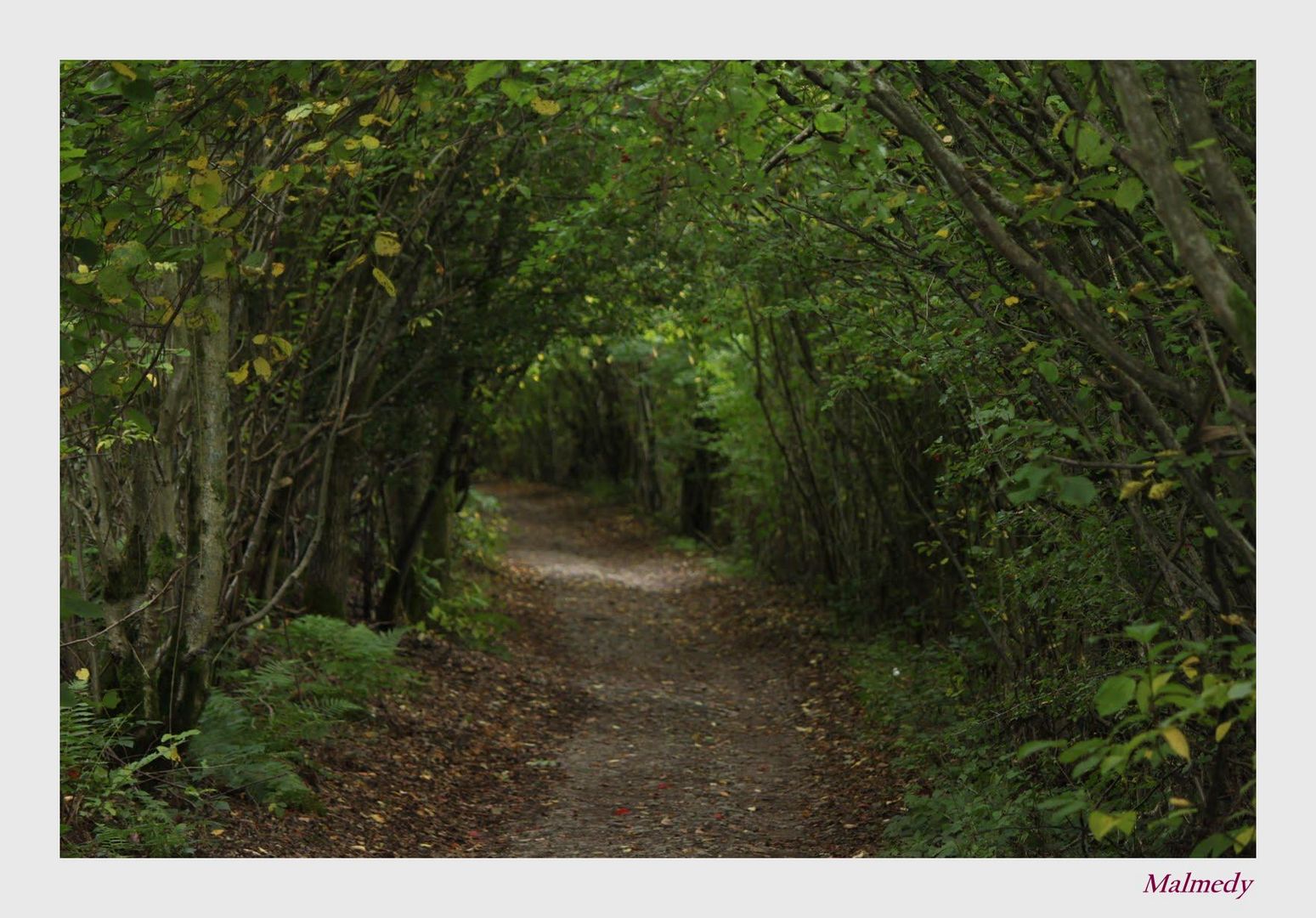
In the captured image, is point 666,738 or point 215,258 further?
point 666,738

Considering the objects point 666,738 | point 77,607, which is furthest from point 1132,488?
point 666,738

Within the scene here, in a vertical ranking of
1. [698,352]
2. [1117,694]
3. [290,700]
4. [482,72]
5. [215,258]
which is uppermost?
[482,72]

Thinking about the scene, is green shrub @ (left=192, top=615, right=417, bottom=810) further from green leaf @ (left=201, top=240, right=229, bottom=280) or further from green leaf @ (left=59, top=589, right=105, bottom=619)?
green leaf @ (left=201, top=240, right=229, bottom=280)

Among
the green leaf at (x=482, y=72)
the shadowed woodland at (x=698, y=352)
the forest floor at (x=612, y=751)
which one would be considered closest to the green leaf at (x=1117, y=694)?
the shadowed woodland at (x=698, y=352)

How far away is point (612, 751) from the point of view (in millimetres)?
7961

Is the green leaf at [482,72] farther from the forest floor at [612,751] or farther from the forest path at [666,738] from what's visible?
the forest path at [666,738]

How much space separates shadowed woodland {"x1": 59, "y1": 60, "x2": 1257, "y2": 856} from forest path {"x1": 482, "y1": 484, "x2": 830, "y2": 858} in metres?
0.05

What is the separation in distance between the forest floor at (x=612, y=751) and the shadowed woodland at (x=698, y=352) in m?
0.04

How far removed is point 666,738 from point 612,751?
1.81 feet

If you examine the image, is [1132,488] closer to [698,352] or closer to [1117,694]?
[1117,694]

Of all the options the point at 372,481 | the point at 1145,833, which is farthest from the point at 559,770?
the point at 1145,833
